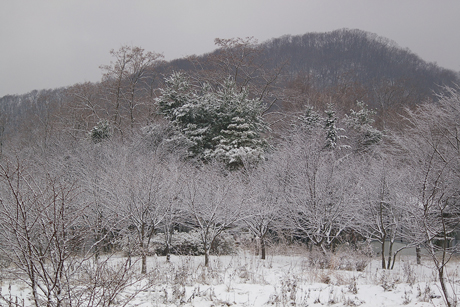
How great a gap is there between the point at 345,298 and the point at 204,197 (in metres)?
7.01

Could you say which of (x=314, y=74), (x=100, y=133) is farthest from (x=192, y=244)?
(x=314, y=74)

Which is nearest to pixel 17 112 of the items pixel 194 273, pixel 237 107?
pixel 237 107

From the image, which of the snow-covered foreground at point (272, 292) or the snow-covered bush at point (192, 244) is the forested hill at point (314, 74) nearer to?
the snow-covered bush at point (192, 244)

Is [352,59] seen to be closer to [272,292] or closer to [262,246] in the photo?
[262,246]

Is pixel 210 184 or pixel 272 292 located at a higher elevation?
pixel 210 184

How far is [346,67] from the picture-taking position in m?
61.0

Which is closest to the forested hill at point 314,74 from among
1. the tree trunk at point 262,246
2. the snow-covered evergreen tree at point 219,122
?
the snow-covered evergreen tree at point 219,122

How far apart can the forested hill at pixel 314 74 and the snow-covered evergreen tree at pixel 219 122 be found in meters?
4.86

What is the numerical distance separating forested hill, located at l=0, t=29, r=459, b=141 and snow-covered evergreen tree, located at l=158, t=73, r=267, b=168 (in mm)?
4856

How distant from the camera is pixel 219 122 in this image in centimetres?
1911

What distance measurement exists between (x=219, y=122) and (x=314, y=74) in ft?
130

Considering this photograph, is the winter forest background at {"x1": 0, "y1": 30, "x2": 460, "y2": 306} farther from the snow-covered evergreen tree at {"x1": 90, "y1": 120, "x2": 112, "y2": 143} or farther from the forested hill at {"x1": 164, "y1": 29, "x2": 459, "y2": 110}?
the forested hill at {"x1": 164, "y1": 29, "x2": 459, "y2": 110}

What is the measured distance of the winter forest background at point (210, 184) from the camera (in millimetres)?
4422

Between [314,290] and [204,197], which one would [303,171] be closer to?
[204,197]
